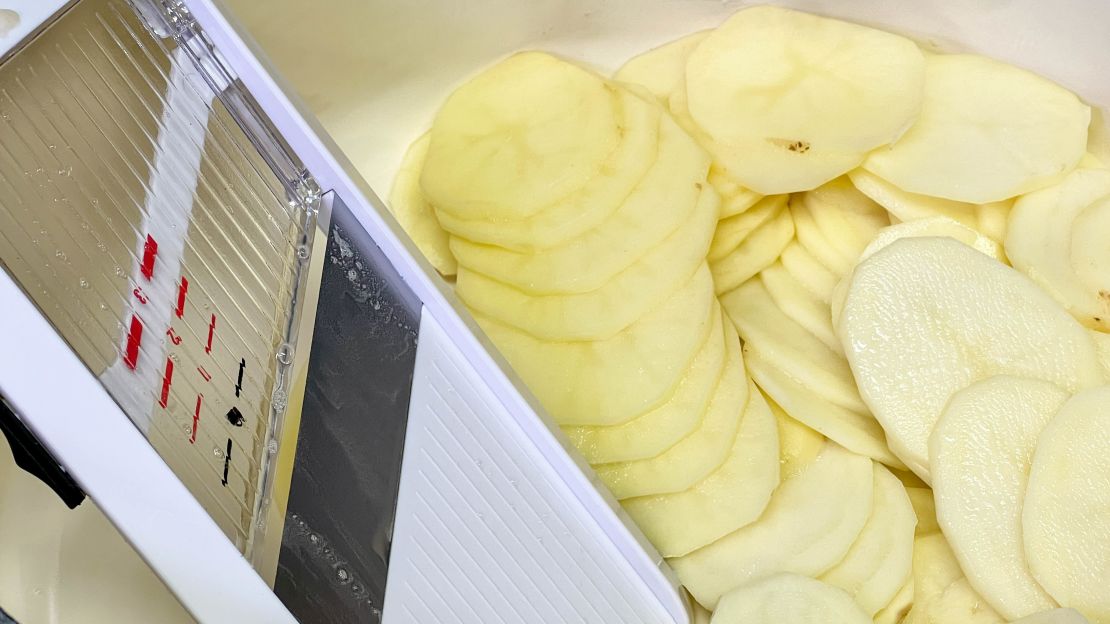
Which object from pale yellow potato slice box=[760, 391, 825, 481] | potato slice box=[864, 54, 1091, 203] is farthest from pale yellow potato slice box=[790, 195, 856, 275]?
pale yellow potato slice box=[760, 391, 825, 481]

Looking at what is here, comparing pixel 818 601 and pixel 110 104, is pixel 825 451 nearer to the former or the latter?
pixel 818 601

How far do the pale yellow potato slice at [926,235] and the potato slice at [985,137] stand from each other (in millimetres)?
41

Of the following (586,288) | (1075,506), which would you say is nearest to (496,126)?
(586,288)

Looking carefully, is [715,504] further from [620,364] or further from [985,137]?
[985,137]

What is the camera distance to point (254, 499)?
0.78m

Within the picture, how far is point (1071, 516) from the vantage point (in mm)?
1013

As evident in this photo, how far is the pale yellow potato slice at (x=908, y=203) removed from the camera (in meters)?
1.24

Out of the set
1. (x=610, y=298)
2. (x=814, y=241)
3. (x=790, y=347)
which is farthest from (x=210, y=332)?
(x=814, y=241)

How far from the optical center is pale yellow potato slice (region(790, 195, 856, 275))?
4.13 feet

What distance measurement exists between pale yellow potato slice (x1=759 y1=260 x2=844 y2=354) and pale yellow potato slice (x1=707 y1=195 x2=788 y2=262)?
0.19 ft

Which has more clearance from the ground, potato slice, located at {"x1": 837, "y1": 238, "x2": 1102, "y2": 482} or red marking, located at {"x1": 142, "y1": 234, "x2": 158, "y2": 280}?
red marking, located at {"x1": 142, "y1": 234, "x2": 158, "y2": 280}

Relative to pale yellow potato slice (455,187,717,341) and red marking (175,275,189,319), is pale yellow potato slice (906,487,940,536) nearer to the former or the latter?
pale yellow potato slice (455,187,717,341)

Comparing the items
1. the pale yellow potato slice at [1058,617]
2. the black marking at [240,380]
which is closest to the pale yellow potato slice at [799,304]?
the pale yellow potato slice at [1058,617]

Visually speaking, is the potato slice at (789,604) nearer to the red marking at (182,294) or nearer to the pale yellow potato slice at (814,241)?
the pale yellow potato slice at (814,241)
